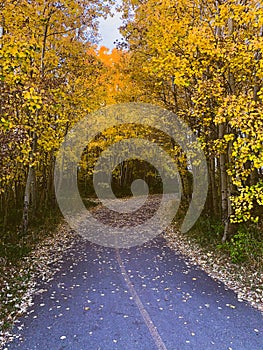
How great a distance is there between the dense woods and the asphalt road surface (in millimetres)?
2420

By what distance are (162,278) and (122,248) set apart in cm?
319

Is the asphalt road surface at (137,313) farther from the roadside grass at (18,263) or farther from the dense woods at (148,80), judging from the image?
the dense woods at (148,80)

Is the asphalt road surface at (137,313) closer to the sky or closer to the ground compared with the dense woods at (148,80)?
closer to the ground

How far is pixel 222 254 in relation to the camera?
9.38 m

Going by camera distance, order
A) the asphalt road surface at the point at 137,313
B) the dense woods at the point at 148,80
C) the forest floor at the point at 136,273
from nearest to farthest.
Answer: the asphalt road surface at the point at 137,313, the forest floor at the point at 136,273, the dense woods at the point at 148,80

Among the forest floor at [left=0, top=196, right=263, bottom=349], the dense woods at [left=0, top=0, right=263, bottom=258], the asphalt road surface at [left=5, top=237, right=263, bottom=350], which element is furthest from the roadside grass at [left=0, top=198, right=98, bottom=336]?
the dense woods at [left=0, top=0, right=263, bottom=258]

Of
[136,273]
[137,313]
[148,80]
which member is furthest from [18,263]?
[148,80]

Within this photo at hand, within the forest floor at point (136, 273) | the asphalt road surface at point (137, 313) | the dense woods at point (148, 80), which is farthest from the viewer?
the dense woods at point (148, 80)

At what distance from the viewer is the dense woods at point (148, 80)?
7512 mm

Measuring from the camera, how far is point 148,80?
15672 millimetres

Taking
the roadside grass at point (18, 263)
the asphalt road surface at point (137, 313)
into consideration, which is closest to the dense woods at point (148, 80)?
the roadside grass at point (18, 263)

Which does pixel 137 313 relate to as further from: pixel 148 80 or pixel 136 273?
pixel 148 80

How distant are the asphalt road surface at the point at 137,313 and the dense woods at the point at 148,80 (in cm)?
242

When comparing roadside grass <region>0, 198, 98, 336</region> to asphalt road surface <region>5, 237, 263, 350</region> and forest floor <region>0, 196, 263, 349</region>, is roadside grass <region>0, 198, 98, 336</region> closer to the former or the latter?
forest floor <region>0, 196, 263, 349</region>
